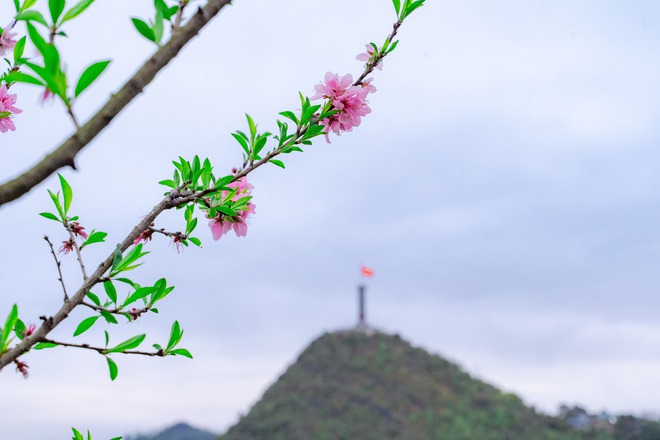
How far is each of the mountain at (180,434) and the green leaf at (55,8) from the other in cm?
4590

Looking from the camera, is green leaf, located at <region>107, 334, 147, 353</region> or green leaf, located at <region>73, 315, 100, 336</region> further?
green leaf, located at <region>73, 315, 100, 336</region>

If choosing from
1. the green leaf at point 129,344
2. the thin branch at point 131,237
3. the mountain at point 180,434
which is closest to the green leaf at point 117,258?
the thin branch at point 131,237

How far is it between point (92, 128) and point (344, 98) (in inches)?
40.6

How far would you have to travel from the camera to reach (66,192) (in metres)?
2.46

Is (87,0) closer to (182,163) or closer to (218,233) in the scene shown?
(182,163)

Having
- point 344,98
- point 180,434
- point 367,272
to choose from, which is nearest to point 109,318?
point 344,98

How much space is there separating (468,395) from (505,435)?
3882 millimetres

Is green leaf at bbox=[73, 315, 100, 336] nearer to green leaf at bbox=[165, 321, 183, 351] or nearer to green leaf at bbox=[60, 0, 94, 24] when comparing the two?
green leaf at bbox=[165, 321, 183, 351]

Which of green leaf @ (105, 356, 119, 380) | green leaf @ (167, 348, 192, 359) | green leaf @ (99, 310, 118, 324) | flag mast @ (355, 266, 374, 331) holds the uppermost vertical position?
flag mast @ (355, 266, 374, 331)

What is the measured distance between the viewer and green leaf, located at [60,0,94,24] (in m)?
1.72

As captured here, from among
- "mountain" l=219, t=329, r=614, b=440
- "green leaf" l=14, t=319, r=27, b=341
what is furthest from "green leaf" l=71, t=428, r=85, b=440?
"mountain" l=219, t=329, r=614, b=440

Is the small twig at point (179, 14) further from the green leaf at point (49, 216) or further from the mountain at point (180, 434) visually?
the mountain at point (180, 434)

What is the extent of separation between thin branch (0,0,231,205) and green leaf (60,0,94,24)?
214 mm

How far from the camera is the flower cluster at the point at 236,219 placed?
2527 millimetres
